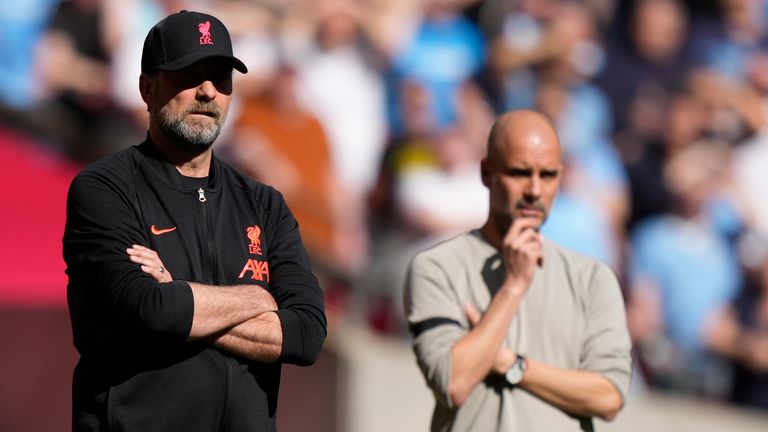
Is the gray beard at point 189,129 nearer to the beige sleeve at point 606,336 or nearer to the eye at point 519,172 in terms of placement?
the eye at point 519,172

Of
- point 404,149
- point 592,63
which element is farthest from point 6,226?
point 592,63

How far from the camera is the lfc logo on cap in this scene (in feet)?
10.1

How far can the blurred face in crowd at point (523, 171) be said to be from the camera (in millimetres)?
3873

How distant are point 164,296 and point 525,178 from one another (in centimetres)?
141

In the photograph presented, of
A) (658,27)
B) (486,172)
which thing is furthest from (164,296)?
(658,27)

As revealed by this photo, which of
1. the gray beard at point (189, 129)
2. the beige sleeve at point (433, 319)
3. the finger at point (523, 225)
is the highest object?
the gray beard at point (189, 129)

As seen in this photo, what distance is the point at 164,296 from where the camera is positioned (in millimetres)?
2922

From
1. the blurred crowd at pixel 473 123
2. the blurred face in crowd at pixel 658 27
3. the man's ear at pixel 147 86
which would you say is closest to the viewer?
the man's ear at pixel 147 86

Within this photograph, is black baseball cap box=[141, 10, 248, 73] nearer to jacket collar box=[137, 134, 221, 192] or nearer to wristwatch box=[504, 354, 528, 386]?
jacket collar box=[137, 134, 221, 192]

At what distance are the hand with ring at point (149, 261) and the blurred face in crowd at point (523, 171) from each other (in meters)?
1.29

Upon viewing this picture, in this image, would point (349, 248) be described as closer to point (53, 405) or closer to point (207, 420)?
point (53, 405)

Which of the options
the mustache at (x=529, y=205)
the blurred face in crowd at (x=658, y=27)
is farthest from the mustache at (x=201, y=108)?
the blurred face in crowd at (x=658, y=27)

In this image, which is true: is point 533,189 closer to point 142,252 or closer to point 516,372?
point 516,372

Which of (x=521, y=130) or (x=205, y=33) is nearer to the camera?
(x=205, y=33)
